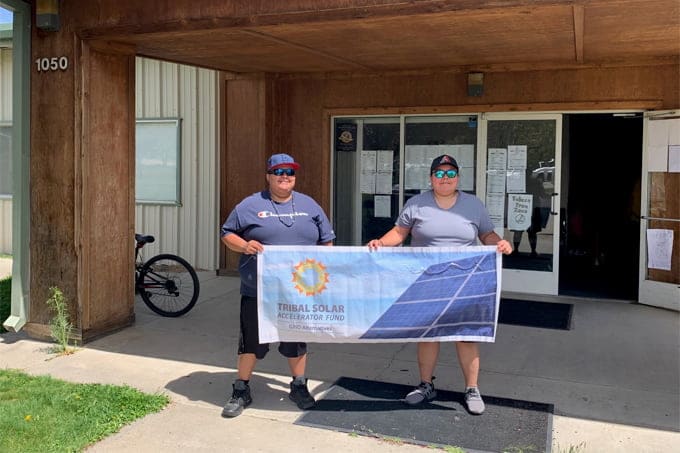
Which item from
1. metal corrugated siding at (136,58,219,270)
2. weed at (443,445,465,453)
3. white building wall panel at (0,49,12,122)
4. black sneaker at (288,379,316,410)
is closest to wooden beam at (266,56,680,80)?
metal corrugated siding at (136,58,219,270)

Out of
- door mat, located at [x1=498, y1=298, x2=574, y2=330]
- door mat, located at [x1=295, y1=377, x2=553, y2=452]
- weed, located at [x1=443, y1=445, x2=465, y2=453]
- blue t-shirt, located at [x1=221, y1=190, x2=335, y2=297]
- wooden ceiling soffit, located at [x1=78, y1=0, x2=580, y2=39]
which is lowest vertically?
weed, located at [x1=443, y1=445, x2=465, y2=453]

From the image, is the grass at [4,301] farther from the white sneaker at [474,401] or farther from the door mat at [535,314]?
the door mat at [535,314]

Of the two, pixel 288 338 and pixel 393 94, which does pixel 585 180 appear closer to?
pixel 393 94

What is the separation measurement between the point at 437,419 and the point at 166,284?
3.90m

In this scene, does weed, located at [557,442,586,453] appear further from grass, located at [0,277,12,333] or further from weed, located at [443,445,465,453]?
grass, located at [0,277,12,333]

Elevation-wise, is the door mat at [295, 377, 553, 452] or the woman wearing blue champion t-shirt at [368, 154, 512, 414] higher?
the woman wearing blue champion t-shirt at [368, 154, 512, 414]

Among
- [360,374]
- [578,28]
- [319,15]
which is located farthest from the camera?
[578,28]

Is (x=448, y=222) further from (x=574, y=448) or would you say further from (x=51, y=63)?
(x=51, y=63)

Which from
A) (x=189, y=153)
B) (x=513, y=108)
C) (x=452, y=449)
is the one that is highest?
(x=513, y=108)

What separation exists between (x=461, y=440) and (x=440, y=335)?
2.24 feet

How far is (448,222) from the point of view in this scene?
440 cm

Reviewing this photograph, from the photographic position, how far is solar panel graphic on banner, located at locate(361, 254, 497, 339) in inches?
171

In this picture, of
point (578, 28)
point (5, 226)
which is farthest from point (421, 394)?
point (5, 226)

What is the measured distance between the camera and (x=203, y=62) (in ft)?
26.6
